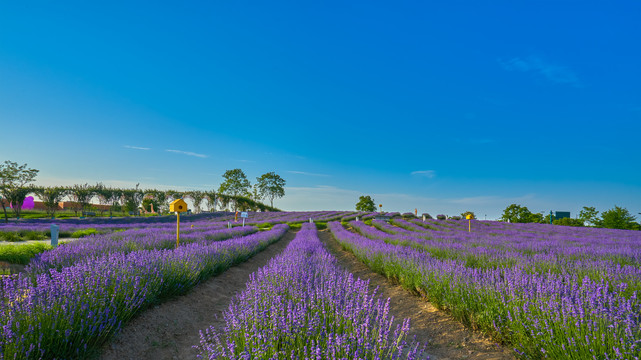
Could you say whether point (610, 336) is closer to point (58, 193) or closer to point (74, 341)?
point (74, 341)

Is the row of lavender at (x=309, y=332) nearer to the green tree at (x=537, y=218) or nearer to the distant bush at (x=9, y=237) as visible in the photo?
the distant bush at (x=9, y=237)

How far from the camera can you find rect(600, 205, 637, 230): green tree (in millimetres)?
22016

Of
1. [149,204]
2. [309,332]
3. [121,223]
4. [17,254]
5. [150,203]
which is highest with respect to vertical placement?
[150,203]

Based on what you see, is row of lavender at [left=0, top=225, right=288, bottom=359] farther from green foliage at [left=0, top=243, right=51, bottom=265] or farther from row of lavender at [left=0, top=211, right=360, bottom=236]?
row of lavender at [left=0, top=211, right=360, bottom=236]

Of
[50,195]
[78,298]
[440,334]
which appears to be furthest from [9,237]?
[50,195]

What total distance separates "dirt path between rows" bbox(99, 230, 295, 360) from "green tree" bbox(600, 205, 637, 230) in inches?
1126

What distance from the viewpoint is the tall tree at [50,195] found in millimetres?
26547

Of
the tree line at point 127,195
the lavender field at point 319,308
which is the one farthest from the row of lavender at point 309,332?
the tree line at point 127,195

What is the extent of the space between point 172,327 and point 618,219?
99.5 ft

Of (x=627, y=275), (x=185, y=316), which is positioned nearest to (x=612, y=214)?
(x=627, y=275)

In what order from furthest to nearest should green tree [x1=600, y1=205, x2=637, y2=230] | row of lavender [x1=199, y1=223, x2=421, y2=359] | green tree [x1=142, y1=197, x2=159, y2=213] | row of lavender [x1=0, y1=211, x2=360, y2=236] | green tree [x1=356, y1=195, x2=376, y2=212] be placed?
green tree [x1=356, y1=195, x2=376, y2=212]
green tree [x1=142, y1=197, x2=159, y2=213]
green tree [x1=600, y1=205, x2=637, y2=230]
row of lavender [x1=0, y1=211, x2=360, y2=236]
row of lavender [x1=199, y1=223, x2=421, y2=359]

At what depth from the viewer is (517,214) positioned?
30.0m

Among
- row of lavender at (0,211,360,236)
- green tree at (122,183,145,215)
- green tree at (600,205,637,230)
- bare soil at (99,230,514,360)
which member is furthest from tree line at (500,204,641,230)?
green tree at (122,183,145,215)

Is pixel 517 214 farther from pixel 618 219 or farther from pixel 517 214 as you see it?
pixel 618 219
